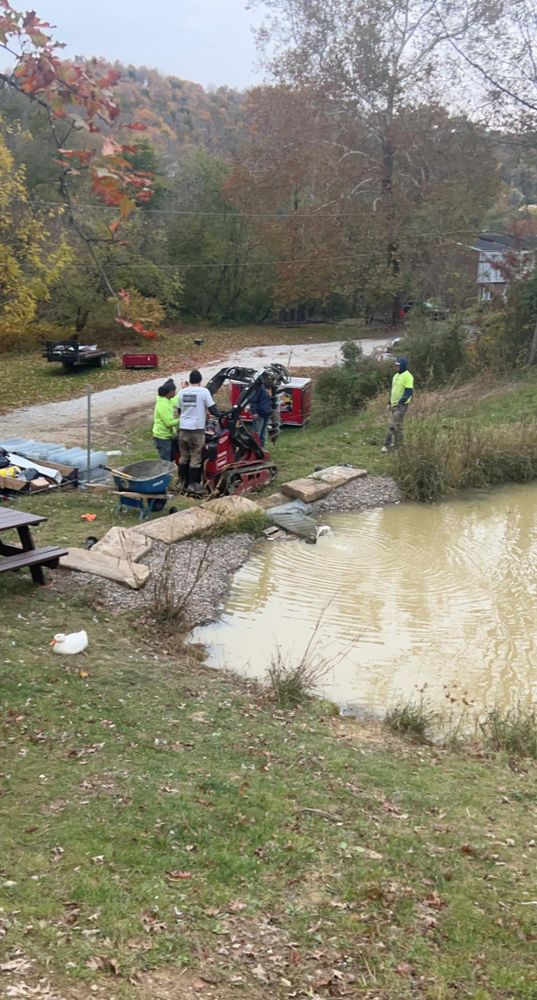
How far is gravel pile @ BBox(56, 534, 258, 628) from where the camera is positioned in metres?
8.05

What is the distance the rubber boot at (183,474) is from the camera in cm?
1200

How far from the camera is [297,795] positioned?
4.92m

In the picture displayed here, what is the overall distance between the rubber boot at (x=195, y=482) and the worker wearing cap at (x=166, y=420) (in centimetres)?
39

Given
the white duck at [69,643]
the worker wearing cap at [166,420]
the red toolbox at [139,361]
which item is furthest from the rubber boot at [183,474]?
the red toolbox at [139,361]

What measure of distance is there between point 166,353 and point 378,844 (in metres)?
29.7

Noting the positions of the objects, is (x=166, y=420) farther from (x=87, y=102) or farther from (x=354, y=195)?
(x=354, y=195)

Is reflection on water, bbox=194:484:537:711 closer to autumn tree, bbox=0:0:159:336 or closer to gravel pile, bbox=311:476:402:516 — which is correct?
gravel pile, bbox=311:476:402:516

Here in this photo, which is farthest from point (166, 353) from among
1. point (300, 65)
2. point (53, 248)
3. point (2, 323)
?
point (300, 65)

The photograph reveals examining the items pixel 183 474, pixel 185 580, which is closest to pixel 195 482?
pixel 183 474

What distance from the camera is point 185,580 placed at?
9.19 meters

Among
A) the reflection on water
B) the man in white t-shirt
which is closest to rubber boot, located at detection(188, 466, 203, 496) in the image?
the man in white t-shirt

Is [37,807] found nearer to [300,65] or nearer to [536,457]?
[536,457]

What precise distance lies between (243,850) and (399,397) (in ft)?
37.6

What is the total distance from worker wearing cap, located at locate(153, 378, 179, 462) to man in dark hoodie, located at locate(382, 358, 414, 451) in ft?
14.2
